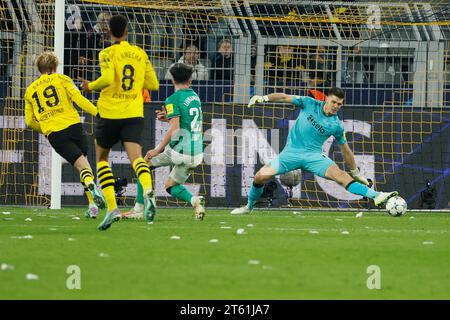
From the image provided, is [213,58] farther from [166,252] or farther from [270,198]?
[166,252]

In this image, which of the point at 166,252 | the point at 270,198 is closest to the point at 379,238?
the point at 166,252

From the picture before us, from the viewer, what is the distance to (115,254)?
854cm

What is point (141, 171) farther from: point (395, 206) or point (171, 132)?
point (395, 206)

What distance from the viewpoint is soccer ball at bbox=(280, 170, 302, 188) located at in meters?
17.5

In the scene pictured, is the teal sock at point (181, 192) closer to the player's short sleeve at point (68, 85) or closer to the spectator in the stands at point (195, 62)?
the player's short sleeve at point (68, 85)

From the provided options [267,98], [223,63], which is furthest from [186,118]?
[223,63]

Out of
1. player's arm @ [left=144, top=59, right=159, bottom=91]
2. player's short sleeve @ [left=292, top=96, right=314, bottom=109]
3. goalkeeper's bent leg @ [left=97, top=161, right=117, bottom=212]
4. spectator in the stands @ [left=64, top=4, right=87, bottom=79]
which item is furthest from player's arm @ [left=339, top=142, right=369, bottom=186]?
spectator in the stands @ [left=64, top=4, right=87, bottom=79]

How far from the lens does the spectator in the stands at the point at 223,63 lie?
19125mm

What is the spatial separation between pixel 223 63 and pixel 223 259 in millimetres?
11443

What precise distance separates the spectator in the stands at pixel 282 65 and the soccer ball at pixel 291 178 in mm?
2611

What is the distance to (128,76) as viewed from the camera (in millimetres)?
11219

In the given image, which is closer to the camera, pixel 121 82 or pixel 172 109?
pixel 121 82

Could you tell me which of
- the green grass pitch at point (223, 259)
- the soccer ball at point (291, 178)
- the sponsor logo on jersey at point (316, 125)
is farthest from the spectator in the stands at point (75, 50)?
the green grass pitch at point (223, 259)
